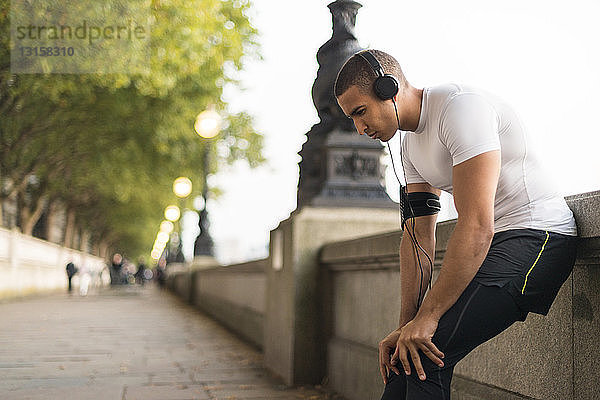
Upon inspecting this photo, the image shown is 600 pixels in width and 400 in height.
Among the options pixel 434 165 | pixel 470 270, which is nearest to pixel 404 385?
pixel 470 270

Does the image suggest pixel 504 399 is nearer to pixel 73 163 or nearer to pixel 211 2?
pixel 211 2

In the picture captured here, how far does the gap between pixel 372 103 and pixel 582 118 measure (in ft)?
12.1

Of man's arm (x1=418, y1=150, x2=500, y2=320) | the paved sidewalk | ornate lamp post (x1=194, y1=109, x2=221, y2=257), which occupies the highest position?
ornate lamp post (x1=194, y1=109, x2=221, y2=257)

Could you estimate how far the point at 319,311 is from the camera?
21.5 ft

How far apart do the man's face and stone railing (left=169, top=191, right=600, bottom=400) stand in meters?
0.77

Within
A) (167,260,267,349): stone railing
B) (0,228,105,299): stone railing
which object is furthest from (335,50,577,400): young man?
(0,228,105,299): stone railing

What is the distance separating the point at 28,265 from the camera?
1137 inches

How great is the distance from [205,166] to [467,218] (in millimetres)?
19057

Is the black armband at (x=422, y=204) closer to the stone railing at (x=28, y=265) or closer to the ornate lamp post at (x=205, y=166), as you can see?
the ornate lamp post at (x=205, y=166)

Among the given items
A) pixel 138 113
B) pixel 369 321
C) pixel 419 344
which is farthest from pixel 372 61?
pixel 138 113

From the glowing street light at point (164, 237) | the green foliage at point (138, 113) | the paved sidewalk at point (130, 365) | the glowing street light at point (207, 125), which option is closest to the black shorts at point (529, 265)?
the paved sidewalk at point (130, 365)

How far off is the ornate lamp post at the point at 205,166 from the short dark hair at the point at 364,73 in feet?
55.9

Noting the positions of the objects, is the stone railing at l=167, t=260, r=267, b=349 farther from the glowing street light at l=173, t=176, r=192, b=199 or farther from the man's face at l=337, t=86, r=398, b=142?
the glowing street light at l=173, t=176, r=192, b=199

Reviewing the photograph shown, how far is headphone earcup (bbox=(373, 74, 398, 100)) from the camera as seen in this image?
262cm
